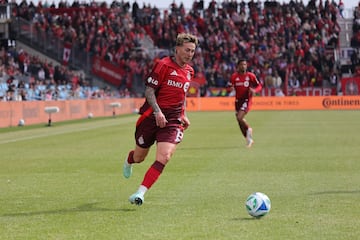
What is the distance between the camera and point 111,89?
179 feet

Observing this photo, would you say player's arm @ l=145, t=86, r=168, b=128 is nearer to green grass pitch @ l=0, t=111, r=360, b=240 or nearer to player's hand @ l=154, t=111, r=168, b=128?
player's hand @ l=154, t=111, r=168, b=128

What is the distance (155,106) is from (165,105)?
394mm

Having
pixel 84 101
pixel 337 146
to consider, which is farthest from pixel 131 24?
pixel 337 146

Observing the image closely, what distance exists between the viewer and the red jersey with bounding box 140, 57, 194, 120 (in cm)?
953

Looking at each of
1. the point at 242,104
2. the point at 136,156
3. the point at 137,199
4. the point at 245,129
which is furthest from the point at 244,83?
the point at 137,199

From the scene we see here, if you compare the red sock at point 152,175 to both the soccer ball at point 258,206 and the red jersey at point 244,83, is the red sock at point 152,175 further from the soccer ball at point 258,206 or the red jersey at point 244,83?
the red jersey at point 244,83

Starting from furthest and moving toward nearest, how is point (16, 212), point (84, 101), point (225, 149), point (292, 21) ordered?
1. point (292, 21)
2. point (84, 101)
3. point (225, 149)
4. point (16, 212)

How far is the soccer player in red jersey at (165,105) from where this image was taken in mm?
9352

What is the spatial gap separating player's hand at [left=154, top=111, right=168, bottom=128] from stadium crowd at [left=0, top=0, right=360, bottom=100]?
40798mm

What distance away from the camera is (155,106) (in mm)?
9375

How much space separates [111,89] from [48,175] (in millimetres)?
41605

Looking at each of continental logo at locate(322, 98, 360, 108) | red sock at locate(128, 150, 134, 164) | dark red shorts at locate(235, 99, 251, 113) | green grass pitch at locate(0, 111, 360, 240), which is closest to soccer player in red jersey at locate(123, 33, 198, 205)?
red sock at locate(128, 150, 134, 164)

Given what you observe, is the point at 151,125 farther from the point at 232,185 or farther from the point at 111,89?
the point at 111,89

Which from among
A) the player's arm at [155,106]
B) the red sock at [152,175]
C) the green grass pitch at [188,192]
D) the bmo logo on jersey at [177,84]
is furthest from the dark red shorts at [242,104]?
the red sock at [152,175]
